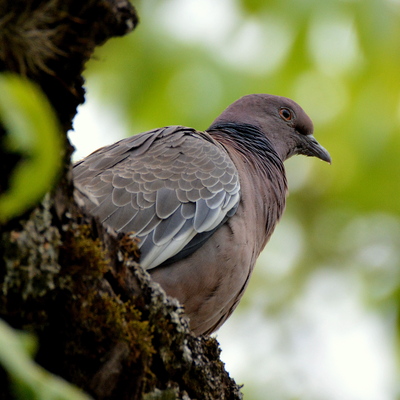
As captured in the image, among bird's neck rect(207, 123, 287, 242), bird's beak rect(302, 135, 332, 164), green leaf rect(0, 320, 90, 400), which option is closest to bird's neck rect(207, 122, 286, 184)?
bird's neck rect(207, 123, 287, 242)

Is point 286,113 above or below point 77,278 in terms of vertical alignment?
above

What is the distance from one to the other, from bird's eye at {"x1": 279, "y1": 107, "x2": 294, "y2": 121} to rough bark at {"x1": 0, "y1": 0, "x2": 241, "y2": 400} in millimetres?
3492

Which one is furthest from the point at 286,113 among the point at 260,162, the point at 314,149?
the point at 260,162

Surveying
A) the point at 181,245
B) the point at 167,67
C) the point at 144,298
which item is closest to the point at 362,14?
the point at 167,67

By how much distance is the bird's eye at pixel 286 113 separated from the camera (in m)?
6.26

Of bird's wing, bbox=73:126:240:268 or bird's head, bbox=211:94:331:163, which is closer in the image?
bird's wing, bbox=73:126:240:268

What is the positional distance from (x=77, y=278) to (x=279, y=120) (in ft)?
13.1

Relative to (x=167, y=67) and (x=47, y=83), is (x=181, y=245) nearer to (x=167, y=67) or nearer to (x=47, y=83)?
(x=47, y=83)

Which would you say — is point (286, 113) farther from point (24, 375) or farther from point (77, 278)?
point (24, 375)

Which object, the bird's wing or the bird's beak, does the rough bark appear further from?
the bird's beak

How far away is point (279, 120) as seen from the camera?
6223 mm

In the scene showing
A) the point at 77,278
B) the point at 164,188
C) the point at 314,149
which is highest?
the point at 314,149

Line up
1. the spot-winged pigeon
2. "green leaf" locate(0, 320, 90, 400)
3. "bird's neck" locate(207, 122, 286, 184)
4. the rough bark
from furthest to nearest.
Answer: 1. "bird's neck" locate(207, 122, 286, 184)
2. the spot-winged pigeon
3. the rough bark
4. "green leaf" locate(0, 320, 90, 400)

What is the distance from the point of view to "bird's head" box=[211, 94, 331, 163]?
6148 millimetres
